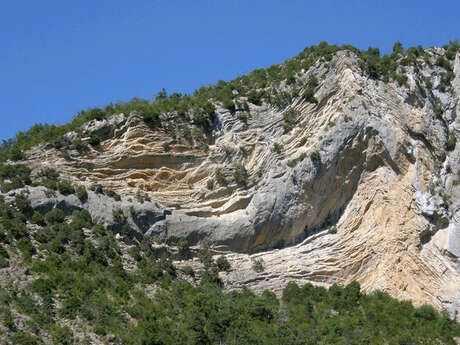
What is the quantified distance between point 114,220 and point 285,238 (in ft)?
23.4

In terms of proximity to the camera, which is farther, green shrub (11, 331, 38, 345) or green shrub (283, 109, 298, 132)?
green shrub (283, 109, 298, 132)

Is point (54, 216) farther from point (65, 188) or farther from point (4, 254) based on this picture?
point (4, 254)

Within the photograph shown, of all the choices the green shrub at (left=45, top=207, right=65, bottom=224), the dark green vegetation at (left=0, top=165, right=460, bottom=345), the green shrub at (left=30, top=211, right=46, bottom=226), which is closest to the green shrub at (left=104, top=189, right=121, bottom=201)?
the dark green vegetation at (left=0, top=165, right=460, bottom=345)

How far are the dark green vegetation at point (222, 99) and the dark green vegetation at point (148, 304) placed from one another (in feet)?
17.4

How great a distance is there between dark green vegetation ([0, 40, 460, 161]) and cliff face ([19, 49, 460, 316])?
0.44 metres

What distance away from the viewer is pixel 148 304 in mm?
35156

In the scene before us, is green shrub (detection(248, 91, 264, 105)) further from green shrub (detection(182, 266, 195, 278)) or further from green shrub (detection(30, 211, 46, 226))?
green shrub (detection(30, 211, 46, 226))

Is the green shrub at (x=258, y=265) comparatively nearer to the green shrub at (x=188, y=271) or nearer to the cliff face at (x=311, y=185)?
the cliff face at (x=311, y=185)

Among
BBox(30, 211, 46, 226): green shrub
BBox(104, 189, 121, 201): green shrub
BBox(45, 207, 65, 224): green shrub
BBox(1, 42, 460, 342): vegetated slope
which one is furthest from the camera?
BBox(104, 189, 121, 201): green shrub

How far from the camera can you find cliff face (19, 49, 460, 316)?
3962 cm

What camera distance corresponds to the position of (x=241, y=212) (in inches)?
1618

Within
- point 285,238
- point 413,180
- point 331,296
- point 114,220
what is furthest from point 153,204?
point 413,180

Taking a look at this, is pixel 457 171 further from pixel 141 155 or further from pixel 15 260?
pixel 15 260

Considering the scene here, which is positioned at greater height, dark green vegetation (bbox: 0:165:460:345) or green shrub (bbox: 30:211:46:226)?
green shrub (bbox: 30:211:46:226)
